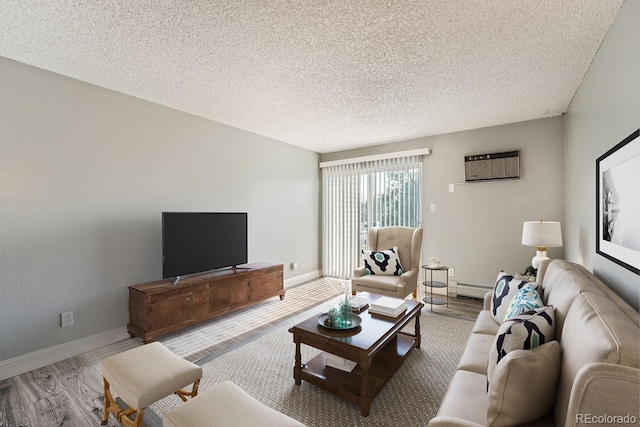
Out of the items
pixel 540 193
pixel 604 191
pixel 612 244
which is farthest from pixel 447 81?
pixel 540 193

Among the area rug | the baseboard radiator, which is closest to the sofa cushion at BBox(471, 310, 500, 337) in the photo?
the area rug

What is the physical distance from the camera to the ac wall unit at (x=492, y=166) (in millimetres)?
3924

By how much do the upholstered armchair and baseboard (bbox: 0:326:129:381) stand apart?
8.69 ft

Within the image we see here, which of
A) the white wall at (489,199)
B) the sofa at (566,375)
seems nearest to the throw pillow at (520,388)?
the sofa at (566,375)

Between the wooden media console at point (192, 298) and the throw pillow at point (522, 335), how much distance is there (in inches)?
108

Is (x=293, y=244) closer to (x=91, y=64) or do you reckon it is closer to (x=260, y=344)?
(x=260, y=344)

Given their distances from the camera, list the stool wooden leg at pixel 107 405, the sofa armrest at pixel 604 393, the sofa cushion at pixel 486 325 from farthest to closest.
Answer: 1. the sofa cushion at pixel 486 325
2. the stool wooden leg at pixel 107 405
3. the sofa armrest at pixel 604 393

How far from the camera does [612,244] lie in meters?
1.80

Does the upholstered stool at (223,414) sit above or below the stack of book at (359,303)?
below

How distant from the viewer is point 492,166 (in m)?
4.07

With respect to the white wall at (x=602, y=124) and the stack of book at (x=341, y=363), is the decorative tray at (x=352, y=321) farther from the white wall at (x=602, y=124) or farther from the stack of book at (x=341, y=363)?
the white wall at (x=602, y=124)

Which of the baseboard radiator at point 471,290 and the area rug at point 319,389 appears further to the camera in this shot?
the baseboard radiator at point 471,290

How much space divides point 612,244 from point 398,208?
319cm

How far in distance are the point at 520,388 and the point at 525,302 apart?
32.5 inches
